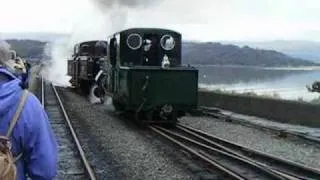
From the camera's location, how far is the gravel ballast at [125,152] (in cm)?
1093

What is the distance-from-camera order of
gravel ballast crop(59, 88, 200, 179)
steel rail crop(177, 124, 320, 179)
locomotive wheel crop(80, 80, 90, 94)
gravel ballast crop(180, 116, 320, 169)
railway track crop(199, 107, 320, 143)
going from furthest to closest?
locomotive wheel crop(80, 80, 90, 94) → railway track crop(199, 107, 320, 143) → gravel ballast crop(180, 116, 320, 169) → gravel ballast crop(59, 88, 200, 179) → steel rail crop(177, 124, 320, 179)

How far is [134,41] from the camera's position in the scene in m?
19.4

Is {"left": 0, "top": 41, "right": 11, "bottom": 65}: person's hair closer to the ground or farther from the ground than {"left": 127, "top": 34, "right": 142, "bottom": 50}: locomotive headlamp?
closer to the ground

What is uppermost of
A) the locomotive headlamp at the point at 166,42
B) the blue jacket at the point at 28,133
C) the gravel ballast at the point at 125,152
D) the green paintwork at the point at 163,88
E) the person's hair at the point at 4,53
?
the locomotive headlamp at the point at 166,42

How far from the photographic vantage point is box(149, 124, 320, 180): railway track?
33.7 ft

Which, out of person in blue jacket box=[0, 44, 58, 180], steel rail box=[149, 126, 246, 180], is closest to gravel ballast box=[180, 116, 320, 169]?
steel rail box=[149, 126, 246, 180]

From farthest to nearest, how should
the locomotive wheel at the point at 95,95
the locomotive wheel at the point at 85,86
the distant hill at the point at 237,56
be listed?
1. the distant hill at the point at 237,56
2. the locomotive wheel at the point at 85,86
3. the locomotive wheel at the point at 95,95

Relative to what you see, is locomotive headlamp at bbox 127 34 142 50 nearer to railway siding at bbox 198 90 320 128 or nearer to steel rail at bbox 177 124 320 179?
steel rail at bbox 177 124 320 179

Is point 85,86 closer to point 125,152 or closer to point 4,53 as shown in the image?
point 125,152

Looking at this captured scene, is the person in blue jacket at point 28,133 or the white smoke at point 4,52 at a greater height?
the white smoke at point 4,52

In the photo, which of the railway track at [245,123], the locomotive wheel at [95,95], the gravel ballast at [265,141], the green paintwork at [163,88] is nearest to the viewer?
the gravel ballast at [265,141]

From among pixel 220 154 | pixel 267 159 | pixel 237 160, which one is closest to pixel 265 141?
pixel 220 154

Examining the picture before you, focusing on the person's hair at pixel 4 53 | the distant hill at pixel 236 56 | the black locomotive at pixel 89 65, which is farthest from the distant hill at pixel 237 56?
the person's hair at pixel 4 53

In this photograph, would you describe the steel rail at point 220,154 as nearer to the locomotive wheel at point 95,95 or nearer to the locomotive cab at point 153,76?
the locomotive cab at point 153,76
